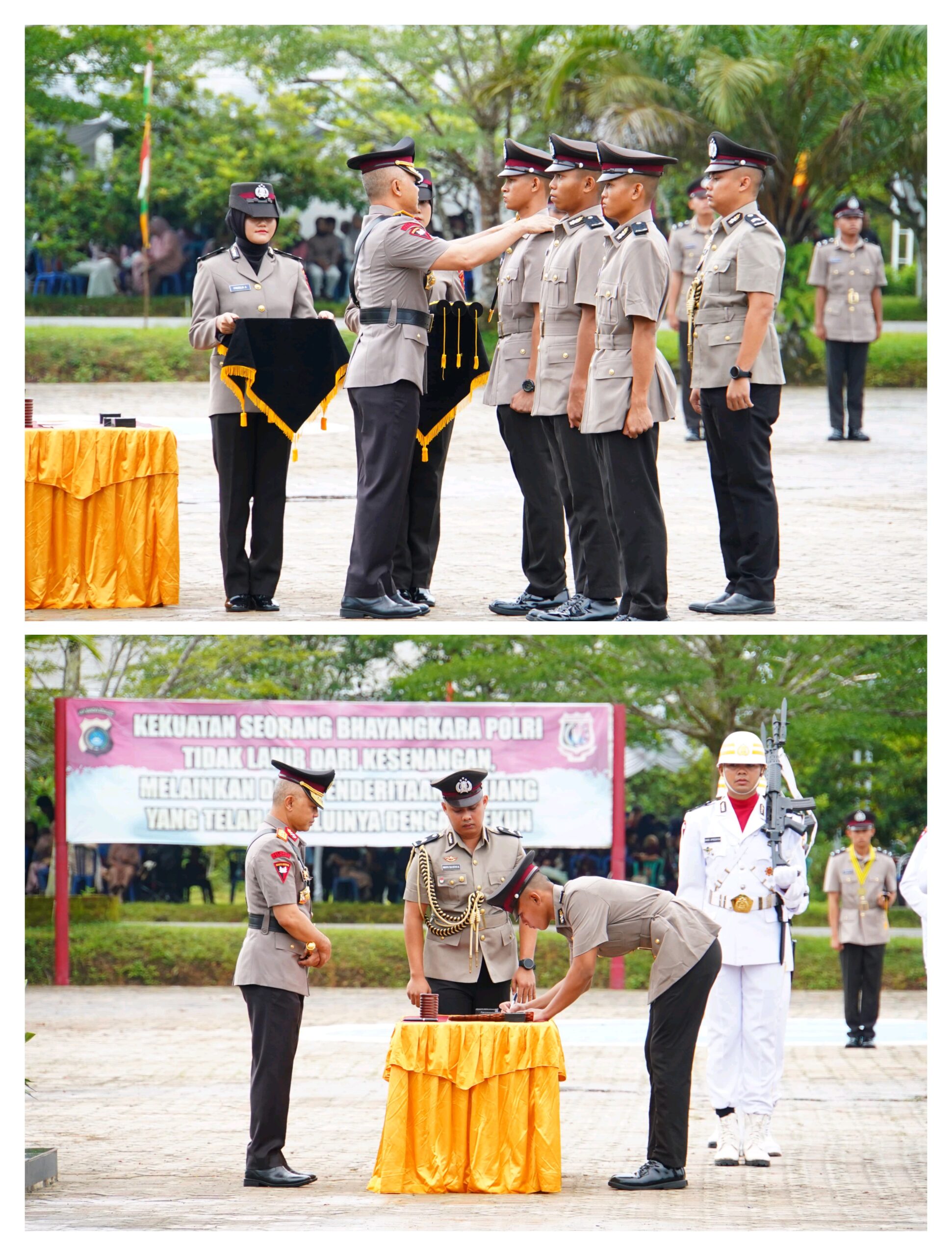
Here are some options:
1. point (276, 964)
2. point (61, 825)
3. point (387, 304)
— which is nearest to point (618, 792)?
point (61, 825)

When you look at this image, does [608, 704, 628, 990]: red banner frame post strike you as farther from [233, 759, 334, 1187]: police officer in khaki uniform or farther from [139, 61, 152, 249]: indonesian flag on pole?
[139, 61, 152, 249]: indonesian flag on pole

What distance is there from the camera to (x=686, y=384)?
55.4 feet

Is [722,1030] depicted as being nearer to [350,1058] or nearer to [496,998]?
[496,998]

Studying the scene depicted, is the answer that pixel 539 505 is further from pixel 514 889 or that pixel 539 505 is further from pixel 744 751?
pixel 514 889

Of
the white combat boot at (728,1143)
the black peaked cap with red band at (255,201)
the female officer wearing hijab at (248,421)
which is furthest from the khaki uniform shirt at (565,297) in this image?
the white combat boot at (728,1143)

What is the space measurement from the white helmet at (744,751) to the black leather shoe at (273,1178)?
253 cm

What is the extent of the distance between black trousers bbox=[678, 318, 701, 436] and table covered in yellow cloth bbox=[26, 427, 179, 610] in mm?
7483

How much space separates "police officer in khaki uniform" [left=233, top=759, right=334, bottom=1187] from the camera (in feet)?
23.4

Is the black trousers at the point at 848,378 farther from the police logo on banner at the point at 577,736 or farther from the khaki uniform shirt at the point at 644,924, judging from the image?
the khaki uniform shirt at the point at 644,924

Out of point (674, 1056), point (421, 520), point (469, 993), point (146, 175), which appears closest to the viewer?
point (674, 1056)

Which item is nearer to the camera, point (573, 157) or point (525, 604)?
point (573, 157)

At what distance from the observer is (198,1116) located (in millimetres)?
9172

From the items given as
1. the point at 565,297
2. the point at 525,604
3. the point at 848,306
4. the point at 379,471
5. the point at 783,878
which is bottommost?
the point at 783,878

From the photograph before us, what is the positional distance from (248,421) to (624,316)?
6.24 feet
